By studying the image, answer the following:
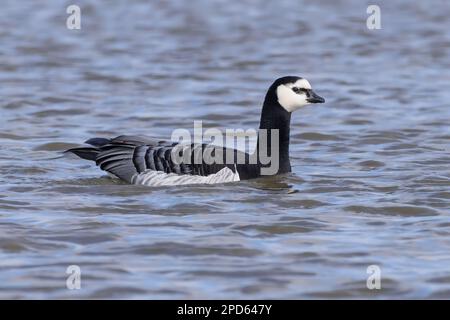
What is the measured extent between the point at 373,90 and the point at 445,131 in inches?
130

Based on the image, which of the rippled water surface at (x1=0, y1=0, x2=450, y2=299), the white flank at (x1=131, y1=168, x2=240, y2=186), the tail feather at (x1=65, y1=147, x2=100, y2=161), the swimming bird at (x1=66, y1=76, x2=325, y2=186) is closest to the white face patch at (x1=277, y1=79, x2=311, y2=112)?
the swimming bird at (x1=66, y1=76, x2=325, y2=186)

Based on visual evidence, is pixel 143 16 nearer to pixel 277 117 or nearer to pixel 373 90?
pixel 373 90

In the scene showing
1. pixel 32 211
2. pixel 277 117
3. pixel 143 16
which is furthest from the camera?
pixel 143 16

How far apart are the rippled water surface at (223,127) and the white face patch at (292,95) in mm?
829

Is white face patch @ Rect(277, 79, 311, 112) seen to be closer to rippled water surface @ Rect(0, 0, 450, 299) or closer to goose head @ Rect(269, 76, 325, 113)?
goose head @ Rect(269, 76, 325, 113)

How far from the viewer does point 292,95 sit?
12.3 metres

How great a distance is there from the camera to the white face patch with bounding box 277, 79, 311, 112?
12.2 metres

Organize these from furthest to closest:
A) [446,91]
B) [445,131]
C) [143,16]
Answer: [143,16] < [446,91] < [445,131]

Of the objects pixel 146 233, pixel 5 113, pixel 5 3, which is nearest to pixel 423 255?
pixel 146 233

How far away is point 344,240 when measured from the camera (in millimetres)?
9641

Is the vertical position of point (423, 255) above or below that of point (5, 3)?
below

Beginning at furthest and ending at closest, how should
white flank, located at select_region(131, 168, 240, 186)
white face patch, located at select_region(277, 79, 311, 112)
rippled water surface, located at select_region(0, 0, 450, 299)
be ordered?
1. white face patch, located at select_region(277, 79, 311, 112)
2. white flank, located at select_region(131, 168, 240, 186)
3. rippled water surface, located at select_region(0, 0, 450, 299)

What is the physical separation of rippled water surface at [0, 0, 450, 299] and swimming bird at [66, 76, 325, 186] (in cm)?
18

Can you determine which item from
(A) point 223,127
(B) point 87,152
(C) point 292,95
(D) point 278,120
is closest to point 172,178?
(B) point 87,152
